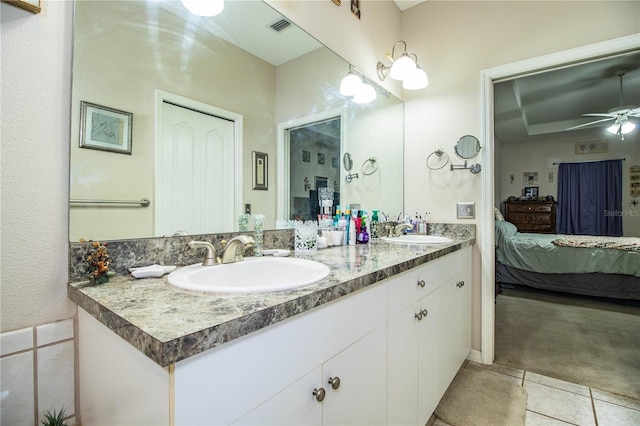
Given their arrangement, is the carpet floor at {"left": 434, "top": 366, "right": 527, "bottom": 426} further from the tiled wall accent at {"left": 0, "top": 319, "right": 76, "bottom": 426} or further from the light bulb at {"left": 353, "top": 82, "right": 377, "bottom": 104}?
the light bulb at {"left": 353, "top": 82, "right": 377, "bottom": 104}

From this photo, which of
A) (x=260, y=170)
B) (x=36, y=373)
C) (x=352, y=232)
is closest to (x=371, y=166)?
(x=352, y=232)

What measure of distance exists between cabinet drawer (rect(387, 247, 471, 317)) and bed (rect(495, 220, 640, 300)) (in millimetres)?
2064

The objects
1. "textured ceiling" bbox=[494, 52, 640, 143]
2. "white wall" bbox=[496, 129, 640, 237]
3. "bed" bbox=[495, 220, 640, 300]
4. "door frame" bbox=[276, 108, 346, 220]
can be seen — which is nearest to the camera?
"door frame" bbox=[276, 108, 346, 220]

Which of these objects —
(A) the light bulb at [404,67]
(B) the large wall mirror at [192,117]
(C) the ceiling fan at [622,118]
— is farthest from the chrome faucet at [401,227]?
(C) the ceiling fan at [622,118]

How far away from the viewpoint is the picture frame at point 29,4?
2.42 ft

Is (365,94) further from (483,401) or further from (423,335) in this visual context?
(483,401)

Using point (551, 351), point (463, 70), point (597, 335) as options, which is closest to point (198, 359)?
point (463, 70)

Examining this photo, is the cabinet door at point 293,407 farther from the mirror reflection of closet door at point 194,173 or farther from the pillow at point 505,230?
the pillow at point 505,230

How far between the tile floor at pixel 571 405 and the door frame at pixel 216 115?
4.88 feet

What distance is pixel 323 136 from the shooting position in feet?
5.80

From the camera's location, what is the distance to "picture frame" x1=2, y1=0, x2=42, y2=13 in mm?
739

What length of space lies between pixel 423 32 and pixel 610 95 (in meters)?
2.48

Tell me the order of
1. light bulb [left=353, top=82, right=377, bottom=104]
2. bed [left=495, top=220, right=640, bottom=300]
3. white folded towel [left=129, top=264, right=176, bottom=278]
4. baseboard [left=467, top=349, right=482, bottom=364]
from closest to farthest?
white folded towel [left=129, top=264, right=176, bottom=278], light bulb [left=353, top=82, right=377, bottom=104], baseboard [left=467, top=349, right=482, bottom=364], bed [left=495, top=220, right=640, bottom=300]

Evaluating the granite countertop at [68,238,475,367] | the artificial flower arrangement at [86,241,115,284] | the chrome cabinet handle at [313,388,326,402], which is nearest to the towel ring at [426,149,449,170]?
the granite countertop at [68,238,475,367]
